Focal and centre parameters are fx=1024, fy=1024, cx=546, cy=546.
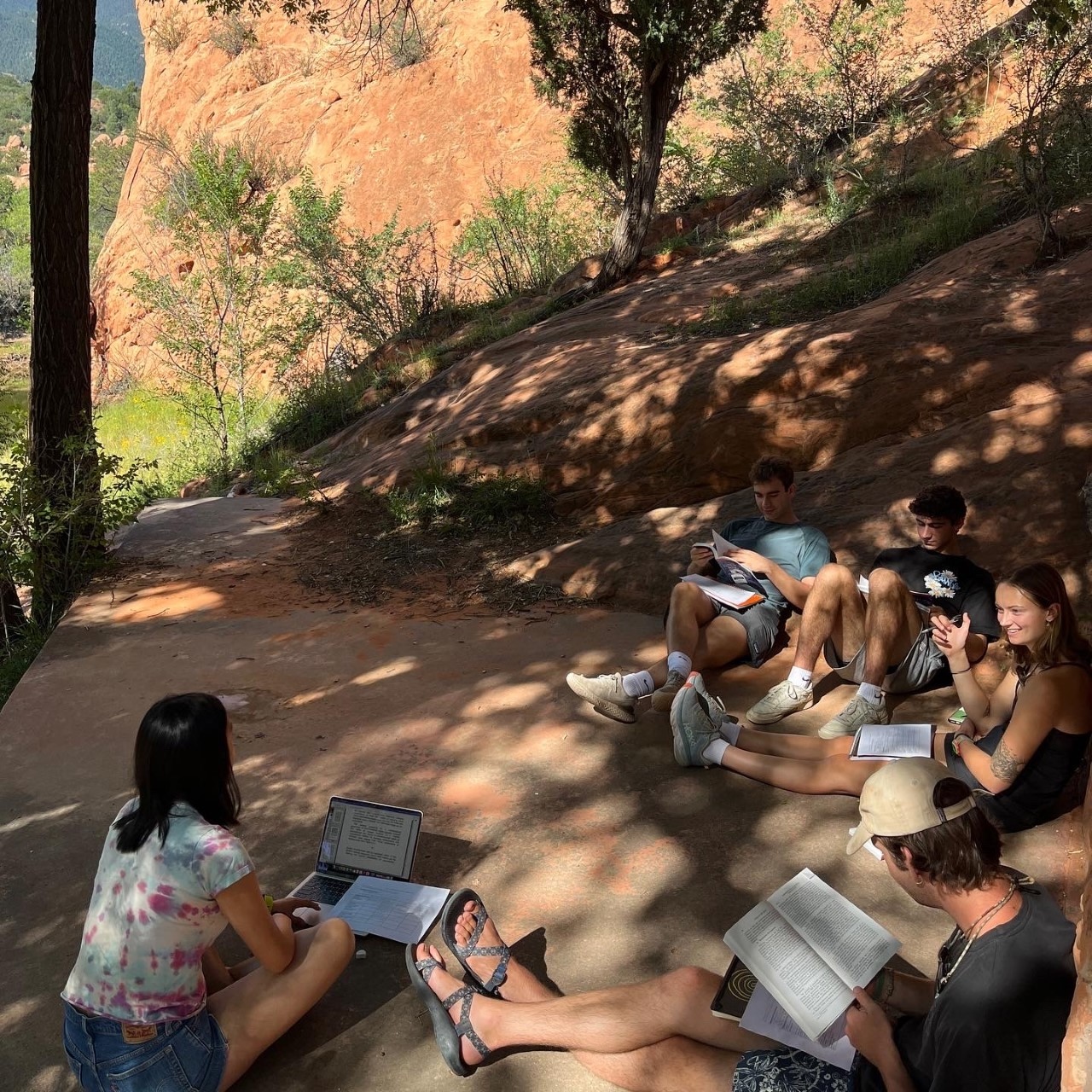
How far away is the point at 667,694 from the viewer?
14.1 feet

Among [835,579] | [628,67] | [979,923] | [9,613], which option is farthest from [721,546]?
[628,67]

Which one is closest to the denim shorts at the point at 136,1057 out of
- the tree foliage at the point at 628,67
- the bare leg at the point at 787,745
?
the bare leg at the point at 787,745

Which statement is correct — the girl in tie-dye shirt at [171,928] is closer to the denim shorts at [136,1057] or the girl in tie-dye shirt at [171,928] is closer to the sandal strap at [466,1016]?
the denim shorts at [136,1057]

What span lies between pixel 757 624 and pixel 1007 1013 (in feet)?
9.31

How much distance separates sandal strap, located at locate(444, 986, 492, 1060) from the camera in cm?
259

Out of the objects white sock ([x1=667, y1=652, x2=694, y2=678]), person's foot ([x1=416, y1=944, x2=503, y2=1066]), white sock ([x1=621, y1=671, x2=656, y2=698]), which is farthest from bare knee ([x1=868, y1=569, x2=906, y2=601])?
person's foot ([x1=416, y1=944, x2=503, y2=1066])

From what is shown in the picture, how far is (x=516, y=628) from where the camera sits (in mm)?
5703

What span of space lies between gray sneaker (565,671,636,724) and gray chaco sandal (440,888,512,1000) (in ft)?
5.04

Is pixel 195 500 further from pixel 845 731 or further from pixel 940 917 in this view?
pixel 940 917

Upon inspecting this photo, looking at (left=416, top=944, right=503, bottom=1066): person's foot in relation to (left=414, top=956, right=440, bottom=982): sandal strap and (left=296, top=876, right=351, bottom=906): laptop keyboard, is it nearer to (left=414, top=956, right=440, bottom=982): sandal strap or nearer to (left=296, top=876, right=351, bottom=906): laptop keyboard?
(left=414, top=956, right=440, bottom=982): sandal strap

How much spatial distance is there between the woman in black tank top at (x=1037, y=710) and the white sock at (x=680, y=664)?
134 cm

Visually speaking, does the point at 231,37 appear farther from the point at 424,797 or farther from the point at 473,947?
the point at 473,947

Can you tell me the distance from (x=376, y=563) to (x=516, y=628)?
1.93m

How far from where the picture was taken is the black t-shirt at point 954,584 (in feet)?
13.7
